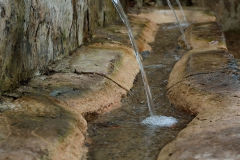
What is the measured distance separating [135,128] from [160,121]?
26 cm

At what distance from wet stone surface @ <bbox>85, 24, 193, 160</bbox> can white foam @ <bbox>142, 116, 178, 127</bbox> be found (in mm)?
47

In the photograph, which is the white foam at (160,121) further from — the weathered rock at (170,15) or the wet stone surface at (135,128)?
the weathered rock at (170,15)

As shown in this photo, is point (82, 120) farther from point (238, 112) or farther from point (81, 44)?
point (81, 44)

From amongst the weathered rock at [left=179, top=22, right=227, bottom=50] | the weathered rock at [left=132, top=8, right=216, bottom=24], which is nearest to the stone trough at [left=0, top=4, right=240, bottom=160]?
the weathered rock at [left=179, top=22, right=227, bottom=50]

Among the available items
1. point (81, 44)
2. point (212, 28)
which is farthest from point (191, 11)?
point (81, 44)

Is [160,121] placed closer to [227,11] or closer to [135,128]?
[135,128]

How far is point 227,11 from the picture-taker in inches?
413

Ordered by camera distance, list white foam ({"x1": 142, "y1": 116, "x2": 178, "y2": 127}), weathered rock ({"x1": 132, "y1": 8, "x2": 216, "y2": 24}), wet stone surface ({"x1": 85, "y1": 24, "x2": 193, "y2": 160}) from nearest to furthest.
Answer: wet stone surface ({"x1": 85, "y1": 24, "x2": 193, "y2": 160}), white foam ({"x1": 142, "y1": 116, "x2": 178, "y2": 127}), weathered rock ({"x1": 132, "y1": 8, "x2": 216, "y2": 24})

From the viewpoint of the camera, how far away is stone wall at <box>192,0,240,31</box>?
10359mm

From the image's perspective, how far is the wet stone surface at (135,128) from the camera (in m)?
2.99

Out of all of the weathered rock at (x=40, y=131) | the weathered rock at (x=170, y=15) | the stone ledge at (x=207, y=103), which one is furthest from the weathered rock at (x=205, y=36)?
the weathered rock at (x=40, y=131)

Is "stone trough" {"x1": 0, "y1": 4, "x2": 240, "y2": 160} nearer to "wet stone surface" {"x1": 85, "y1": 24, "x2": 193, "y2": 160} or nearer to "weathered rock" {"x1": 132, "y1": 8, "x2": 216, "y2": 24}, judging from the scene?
"wet stone surface" {"x1": 85, "y1": 24, "x2": 193, "y2": 160}

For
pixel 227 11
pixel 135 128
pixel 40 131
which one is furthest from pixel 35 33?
pixel 227 11

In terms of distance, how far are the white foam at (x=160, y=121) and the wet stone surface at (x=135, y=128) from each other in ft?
0.15
